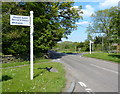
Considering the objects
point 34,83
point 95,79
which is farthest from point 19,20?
point 95,79

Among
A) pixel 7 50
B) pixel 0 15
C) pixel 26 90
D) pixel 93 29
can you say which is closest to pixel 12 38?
pixel 7 50

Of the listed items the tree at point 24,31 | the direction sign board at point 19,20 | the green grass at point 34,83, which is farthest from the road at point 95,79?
the tree at point 24,31

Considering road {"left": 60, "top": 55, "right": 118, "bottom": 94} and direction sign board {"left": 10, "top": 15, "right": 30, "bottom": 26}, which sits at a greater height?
direction sign board {"left": 10, "top": 15, "right": 30, "bottom": 26}

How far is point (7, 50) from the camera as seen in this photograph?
14.5 meters

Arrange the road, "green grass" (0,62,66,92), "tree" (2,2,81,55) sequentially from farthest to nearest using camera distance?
"tree" (2,2,81,55)
the road
"green grass" (0,62,66,92)

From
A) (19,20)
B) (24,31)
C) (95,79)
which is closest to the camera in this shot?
(19,20)

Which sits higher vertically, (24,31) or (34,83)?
(24,31)

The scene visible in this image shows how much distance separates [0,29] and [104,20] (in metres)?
40.6

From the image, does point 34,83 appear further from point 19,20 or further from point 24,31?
point 24,31

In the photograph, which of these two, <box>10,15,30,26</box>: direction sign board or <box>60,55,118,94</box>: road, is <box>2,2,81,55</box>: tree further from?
<box>10,15,30,26</box>: direction sign board

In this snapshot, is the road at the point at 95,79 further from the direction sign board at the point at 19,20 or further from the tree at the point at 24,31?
the tree at the point at 24,31

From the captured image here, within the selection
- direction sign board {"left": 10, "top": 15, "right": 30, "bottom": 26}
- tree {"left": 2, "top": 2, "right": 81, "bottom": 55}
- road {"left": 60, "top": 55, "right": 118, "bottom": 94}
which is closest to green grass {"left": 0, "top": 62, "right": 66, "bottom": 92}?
road {"left": 60, "top": 55, "right": 118, "bottom": 94}

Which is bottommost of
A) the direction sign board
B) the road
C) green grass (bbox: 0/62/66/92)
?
the road

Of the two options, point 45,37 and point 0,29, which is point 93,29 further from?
point 0,29
